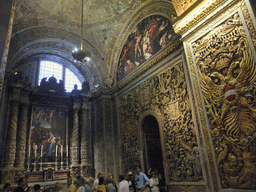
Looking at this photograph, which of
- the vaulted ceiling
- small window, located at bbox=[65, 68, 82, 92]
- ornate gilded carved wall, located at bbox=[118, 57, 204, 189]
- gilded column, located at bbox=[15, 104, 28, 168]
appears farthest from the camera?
small window, located at bbox=[65, 68, 82, 92]

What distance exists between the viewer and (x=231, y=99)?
4359 millimetres

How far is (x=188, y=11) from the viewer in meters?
5.69

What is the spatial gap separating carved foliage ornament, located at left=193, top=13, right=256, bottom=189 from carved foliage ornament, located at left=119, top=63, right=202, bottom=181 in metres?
1.36

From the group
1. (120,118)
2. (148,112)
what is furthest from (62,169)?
(148,112)

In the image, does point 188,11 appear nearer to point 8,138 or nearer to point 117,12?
point 117,12

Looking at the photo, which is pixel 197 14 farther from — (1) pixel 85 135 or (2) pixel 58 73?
(2) pixel 58 73

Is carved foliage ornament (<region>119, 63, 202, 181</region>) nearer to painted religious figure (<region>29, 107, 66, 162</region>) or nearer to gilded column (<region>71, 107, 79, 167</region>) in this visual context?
gilded column (<region>71, 107, 79, 167</region>)

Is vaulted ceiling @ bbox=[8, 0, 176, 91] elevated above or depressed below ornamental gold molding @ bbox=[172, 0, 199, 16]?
above

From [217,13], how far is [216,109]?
2525mm

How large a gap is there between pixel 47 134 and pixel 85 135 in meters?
2.12

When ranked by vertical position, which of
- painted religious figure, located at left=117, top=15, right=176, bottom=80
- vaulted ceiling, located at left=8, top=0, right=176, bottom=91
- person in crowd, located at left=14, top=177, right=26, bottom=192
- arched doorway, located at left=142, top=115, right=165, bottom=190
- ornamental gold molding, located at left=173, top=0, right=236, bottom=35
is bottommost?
person in crowd, located at left=14, top=177, right=26, bottom=192

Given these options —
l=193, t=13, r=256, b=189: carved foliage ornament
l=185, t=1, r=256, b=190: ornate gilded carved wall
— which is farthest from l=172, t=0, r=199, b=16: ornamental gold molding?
l=193, t=13, r=256, b=189: carved foliage ornament

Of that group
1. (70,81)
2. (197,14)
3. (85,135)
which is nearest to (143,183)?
(197,14)

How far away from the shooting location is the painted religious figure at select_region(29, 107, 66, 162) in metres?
10.3
